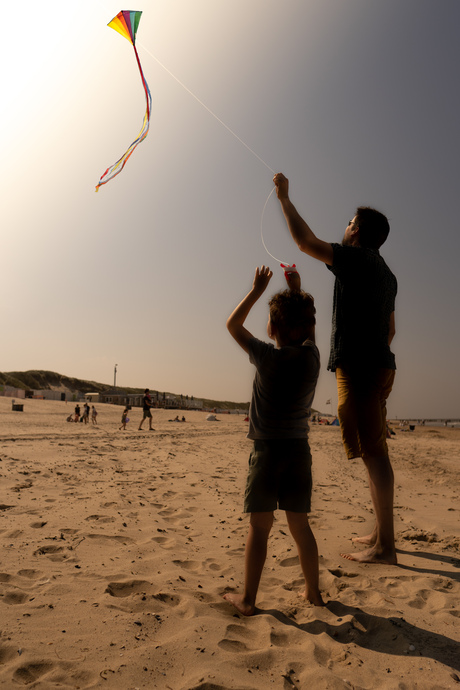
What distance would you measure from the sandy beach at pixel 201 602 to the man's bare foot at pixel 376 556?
0.19ft

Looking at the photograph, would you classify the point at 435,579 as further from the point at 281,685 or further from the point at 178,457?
the point at 178,457

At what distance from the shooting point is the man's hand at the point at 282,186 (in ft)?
8.47

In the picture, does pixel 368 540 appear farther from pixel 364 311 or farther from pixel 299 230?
pixel 299 230

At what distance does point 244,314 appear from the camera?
221 cm

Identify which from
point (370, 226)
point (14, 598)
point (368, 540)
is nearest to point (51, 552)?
point (14, 598)

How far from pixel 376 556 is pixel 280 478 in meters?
1.23

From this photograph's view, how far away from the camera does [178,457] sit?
8.14m

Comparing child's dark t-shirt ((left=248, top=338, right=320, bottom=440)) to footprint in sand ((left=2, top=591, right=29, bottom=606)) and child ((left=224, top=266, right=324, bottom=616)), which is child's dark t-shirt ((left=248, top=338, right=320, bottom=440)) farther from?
footprint in sand ((left=2, top=591, right=29, bottom=606))

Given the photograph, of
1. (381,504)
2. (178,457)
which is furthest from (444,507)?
(178,457)

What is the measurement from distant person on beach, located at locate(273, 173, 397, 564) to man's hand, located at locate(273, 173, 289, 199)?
45cm

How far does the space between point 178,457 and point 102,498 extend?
158 inches

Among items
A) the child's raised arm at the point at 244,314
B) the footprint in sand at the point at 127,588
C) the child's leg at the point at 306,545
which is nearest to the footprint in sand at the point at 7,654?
the footprint in sand at the point at 127,588

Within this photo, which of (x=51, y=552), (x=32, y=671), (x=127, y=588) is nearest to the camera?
(x=32, y=671)

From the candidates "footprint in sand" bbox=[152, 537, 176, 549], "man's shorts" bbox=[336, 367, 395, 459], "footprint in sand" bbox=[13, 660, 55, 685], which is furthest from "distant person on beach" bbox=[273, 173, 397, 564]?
"footprint in sand" bbox=[13, 660, 55, 685]
